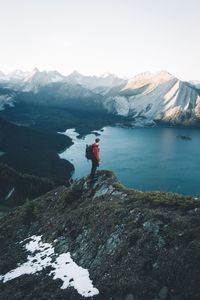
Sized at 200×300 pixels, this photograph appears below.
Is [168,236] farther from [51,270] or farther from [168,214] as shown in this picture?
[51,270]

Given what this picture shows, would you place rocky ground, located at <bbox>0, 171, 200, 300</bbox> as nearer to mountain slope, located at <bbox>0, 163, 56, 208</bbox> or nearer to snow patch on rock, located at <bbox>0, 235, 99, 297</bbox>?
snow patch on rock, located at <bbox>0, 235, 99, 297</bbox>

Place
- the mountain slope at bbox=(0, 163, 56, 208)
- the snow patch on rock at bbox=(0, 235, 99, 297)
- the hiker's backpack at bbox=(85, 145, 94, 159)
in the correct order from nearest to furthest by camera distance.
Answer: the snow patch on rock at bbox=(0, 235, 99, 297), the hiker's backpack at bbox=(85, 145, 94, 159), the mountain slope at bbox=(0, 163, 56, 208)

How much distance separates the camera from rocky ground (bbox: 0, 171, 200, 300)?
67.7 feet

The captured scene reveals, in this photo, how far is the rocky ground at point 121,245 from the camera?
20.6 meters

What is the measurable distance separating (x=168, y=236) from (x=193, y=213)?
9.88ft

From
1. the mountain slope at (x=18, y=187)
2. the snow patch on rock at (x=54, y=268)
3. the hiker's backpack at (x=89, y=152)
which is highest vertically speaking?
the hiker's backpack at (x=89, y=152)

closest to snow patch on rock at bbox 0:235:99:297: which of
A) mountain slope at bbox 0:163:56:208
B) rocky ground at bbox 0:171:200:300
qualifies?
rocky ground at bbox 0:171:200:300

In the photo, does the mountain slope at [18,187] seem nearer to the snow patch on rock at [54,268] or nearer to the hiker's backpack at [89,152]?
the hiker's backpack at [89,152]

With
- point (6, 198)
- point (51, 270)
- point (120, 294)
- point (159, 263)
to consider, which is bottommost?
point (6, 198)

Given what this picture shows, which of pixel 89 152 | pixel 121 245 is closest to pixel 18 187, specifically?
pixel 89 152

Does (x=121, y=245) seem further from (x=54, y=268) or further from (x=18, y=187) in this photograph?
(x=18, y=187)

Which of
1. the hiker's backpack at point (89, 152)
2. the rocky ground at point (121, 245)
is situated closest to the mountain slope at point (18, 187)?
the rocky ground at point (121, 245)

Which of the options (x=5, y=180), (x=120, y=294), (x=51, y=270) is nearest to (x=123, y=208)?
(x=51, y=270)

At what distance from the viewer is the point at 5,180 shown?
455 feet
